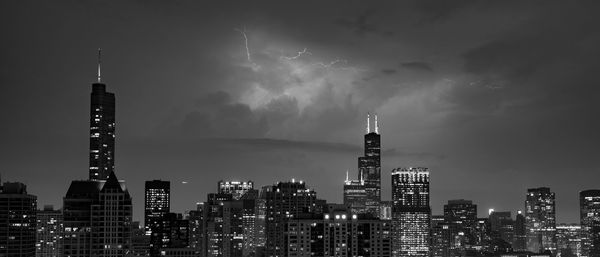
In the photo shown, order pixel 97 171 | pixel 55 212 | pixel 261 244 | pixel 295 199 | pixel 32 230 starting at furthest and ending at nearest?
pixel 97 171, pixel 261 244, pixel 295 199, pixel 55 212, pixel 32 230

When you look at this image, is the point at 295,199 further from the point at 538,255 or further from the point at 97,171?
the point at 538,255

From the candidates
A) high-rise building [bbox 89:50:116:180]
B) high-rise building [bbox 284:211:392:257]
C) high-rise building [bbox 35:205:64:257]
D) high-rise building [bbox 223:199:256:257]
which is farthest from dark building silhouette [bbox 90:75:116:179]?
high-rise building [bbox 284:211:392:257]

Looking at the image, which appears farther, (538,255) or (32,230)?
(538,255)

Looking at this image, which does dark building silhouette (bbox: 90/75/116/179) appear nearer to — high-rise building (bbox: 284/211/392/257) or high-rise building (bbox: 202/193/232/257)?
high-rise building (bbox: 202/193/232/257)

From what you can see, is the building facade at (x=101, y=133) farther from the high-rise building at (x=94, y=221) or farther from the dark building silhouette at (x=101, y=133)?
the high-rise building at (x=94, y=221)

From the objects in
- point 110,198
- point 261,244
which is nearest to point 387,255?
point 110,198

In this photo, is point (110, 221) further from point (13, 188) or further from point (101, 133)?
A: point (101, 133)
